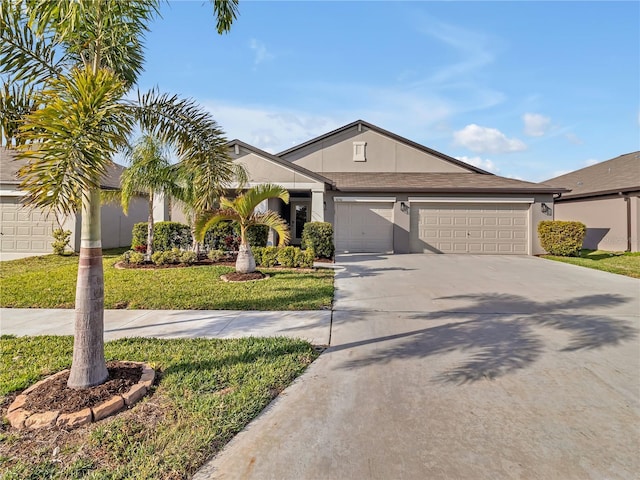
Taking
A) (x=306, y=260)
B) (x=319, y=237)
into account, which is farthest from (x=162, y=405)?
(x=319, y=237)

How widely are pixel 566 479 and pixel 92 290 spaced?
3891 mm

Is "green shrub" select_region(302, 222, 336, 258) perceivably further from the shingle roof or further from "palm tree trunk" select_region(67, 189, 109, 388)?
"palm tree trunk" select_region(67, 189, 109, 388)

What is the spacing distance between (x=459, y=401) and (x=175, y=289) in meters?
6.34

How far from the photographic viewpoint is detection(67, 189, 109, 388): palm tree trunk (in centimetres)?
302

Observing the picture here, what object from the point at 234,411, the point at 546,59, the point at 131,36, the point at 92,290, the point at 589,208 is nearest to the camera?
the point at 234,411

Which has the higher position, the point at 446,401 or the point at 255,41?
the point at 255,41

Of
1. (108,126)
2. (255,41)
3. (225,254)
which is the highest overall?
(255,41)

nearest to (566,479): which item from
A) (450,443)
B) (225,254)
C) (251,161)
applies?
(450,443)

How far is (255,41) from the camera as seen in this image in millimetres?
7840

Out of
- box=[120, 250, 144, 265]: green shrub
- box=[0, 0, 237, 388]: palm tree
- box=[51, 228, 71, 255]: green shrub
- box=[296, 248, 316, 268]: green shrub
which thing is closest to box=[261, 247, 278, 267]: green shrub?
box=[296, 248, 316, 268]: green shrub

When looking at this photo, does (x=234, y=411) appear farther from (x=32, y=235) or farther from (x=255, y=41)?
(x=32, y=235)

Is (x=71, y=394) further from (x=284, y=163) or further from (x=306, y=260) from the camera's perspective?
(x=284, y=163)

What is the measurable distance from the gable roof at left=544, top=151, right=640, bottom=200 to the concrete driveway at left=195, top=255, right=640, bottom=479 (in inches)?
570

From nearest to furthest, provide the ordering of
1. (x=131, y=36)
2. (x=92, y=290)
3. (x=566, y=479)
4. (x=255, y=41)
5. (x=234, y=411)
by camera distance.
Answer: (x=566, y=479), (x=234, y=411), (x=92, y=290), (x=131, y=36), (x=255, y=41)
